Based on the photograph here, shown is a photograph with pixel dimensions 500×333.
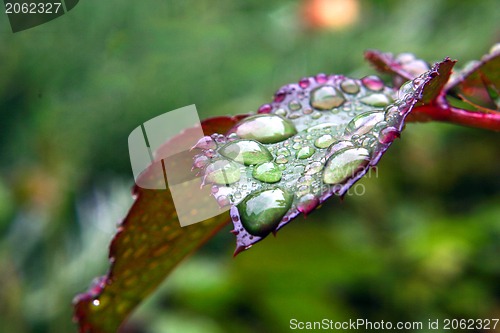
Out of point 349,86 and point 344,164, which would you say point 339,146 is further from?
point 349,86

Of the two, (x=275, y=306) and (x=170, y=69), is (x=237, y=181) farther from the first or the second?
(x=170, y=69)

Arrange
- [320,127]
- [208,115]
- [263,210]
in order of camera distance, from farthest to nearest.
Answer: [208,115] < [320,127] < [263,210]

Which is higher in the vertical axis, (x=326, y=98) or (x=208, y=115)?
(x=326, y=98)

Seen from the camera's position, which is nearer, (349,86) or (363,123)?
(363,123)

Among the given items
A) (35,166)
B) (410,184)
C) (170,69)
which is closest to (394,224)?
(410,184)

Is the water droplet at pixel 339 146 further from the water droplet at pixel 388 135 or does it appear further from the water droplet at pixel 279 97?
the water droplet at pixel 279 97

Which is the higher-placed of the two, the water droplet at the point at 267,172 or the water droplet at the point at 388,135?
the water droplet at the point at 388,135

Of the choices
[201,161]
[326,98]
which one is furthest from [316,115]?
[201,161]

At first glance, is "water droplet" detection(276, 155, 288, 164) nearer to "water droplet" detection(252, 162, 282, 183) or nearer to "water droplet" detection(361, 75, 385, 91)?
"water droplet" detection(252, 162, 282, 183)

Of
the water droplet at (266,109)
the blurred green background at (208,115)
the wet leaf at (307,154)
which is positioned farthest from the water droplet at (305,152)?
the blurred green background at (208,115)
